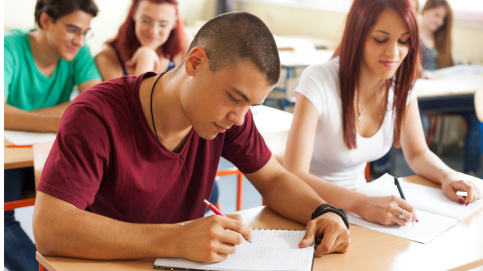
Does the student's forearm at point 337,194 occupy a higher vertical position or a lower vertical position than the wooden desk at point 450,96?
higher

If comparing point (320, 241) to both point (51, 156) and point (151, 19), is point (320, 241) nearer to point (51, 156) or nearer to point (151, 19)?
point (51, 156)

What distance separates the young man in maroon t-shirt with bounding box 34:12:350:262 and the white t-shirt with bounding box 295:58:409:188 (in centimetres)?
42

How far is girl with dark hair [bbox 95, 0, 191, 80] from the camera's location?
2799 millimetres

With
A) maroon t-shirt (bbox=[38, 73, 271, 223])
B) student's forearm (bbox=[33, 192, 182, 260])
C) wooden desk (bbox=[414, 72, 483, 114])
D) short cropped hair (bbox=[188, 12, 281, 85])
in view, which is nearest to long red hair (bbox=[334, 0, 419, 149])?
maroon t-shirt (bbox=[38, 73, 271, 223])

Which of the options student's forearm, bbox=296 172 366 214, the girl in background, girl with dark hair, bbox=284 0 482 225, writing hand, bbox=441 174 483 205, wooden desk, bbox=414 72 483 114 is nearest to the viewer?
student's forearm, bbox=296 172 366 214

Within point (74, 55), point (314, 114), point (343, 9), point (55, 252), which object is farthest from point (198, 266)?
point (343, 9)

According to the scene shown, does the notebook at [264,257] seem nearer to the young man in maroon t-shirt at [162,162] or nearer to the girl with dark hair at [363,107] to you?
the young man in maroon t-shirt at [162,162]

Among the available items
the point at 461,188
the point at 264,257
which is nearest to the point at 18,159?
the point at 264,257

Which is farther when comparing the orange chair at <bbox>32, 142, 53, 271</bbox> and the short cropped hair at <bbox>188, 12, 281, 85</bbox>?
the orange chair at <bbox>32, 142, 53, 271</bbox>

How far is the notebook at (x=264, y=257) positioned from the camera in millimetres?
1125

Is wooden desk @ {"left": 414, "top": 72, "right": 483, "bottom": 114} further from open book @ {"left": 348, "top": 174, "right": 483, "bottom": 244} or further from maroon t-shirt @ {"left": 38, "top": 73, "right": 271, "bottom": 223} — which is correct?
maroon t-shirt @ {"left": 38, "top": 73, "right": 271, "bottom": 223}

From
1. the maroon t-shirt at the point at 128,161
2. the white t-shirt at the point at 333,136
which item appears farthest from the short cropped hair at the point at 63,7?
the maroon t-shirt at the point at 128,161

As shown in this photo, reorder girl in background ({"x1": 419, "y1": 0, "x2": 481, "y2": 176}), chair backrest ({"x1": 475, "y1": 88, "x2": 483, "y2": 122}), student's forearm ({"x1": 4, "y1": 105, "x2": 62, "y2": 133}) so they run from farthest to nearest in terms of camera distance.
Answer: girl in background ({"x1": 419, "y1": 0, "x2": 481, "y2": 176}), chair backrest ({"x1": 475, "y1": 88, "x2": 483, "y2": 122}), student's forearm ({"x1": 4, "y1": 105, "x2": 62, "y2": 133})

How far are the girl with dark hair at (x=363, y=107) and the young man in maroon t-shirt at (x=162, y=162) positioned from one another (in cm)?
37
